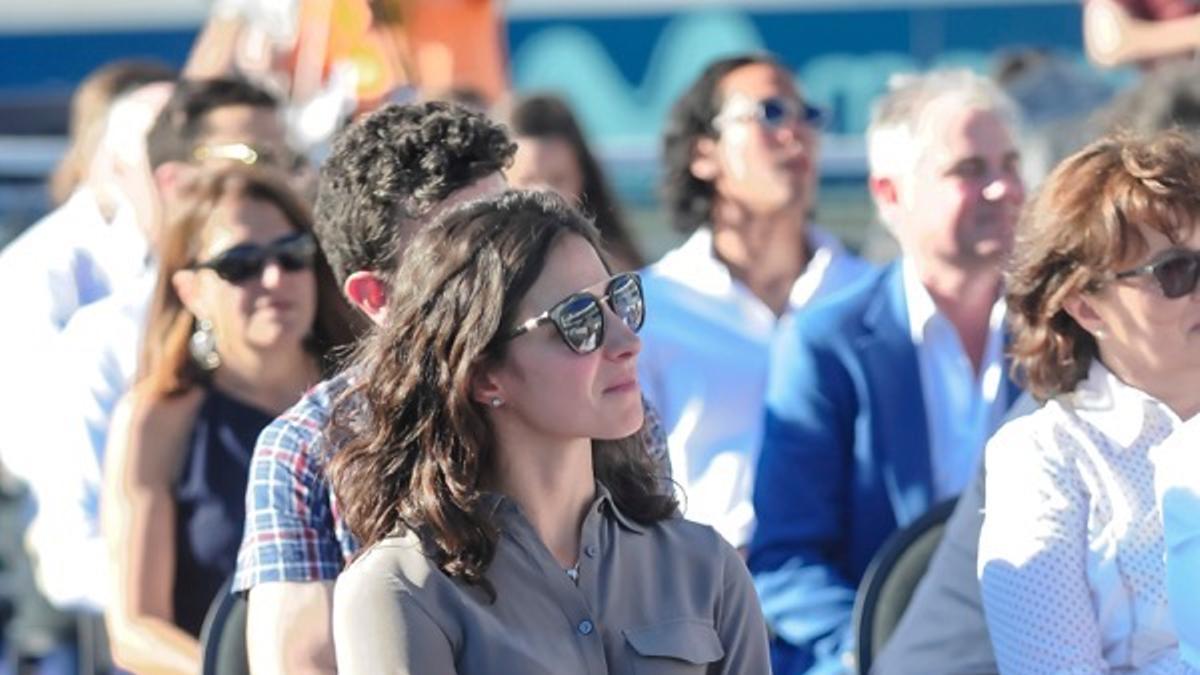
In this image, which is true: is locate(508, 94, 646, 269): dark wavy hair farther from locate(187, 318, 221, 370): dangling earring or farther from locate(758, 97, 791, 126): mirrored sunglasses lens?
locate(187, 318, 221, 370): dangling earring

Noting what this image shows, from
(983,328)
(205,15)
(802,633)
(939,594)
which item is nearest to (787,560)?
(802,633)

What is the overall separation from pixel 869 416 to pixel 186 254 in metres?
1.30

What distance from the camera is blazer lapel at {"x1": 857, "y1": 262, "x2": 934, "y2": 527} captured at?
186 inches

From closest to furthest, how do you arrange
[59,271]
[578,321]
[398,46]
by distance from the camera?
[578,321]
[59,271]
[398,46]

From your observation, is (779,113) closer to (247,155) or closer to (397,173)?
(247,155)

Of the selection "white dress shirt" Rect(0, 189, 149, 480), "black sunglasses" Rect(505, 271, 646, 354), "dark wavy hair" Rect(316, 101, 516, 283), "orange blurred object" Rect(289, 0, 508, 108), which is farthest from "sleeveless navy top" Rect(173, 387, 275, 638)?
"orange blurred object" Rect(289, 0, 508, 108)

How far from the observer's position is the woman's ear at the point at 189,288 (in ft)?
15.8

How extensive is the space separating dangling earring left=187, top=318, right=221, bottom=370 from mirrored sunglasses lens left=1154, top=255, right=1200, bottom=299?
6.22 ft

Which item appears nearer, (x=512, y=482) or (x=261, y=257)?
(x=512, y=482)

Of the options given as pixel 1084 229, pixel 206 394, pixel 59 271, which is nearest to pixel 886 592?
pixel 1084 229

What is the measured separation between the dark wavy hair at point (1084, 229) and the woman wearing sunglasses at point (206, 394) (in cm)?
132

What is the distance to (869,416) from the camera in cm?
475

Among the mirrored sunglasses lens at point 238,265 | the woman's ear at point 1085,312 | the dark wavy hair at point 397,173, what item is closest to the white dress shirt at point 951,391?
the woman's ear at point 1085,312

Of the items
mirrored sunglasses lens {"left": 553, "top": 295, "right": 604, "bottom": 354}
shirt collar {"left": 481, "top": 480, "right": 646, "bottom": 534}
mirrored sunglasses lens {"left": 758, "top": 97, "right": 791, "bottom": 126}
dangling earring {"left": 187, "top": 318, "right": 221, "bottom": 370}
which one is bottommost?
dangling earring {"left": 187, "top": 318, "right": 221, "bottom": 370}
